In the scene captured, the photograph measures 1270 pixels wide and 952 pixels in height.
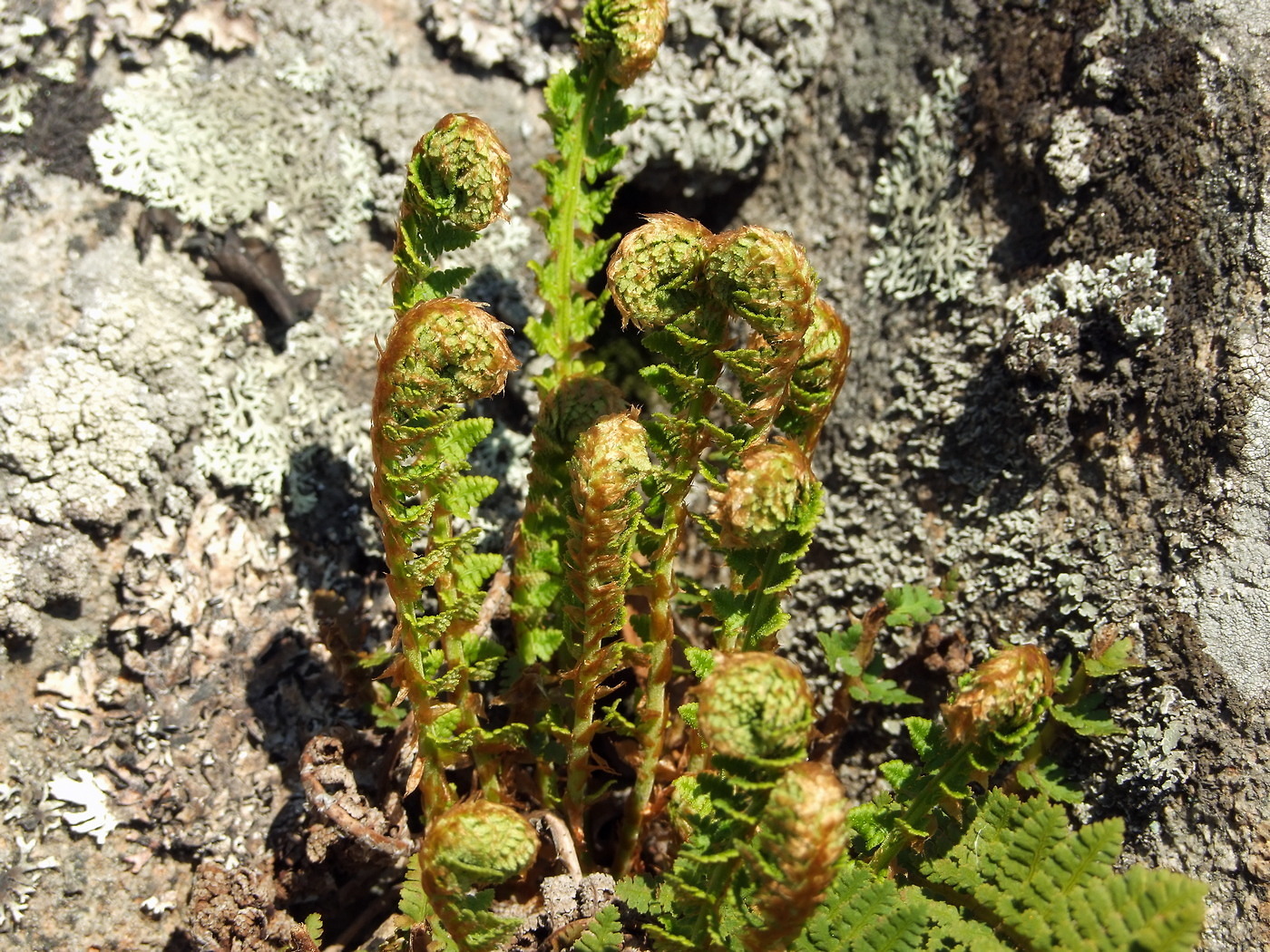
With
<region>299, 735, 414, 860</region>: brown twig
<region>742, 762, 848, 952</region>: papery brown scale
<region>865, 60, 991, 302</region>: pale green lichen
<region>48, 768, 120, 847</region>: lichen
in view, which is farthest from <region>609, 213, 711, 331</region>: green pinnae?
<region>48, 768, 120, 847</region>: lichen

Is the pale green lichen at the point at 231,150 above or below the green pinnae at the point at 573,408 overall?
above

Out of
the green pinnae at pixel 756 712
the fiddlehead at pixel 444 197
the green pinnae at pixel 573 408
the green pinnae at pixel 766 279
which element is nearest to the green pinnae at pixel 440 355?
the fiddlehead at pixel 444 197

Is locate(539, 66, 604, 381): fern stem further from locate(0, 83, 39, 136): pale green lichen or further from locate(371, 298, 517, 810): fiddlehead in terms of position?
locate(0, 83, 39, 136): pale green lichen

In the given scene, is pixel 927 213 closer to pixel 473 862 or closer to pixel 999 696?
pixel 999 696

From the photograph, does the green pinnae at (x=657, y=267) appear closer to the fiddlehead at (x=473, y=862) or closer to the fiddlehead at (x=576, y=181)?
the fiddlehead at (x=576, y=181)

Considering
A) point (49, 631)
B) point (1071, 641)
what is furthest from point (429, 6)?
point (1071, 641)

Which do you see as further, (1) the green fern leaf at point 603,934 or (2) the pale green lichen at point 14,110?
(2) the pale green lichen at point 14,110

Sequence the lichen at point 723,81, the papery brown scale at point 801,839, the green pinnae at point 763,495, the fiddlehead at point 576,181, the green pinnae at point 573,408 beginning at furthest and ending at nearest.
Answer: the lichen at point 723,81 < the fiddlehead at point 576,181 < the green pinnae at point 573,408 < the green pinnae at point 763,495 < the papery brown scale at point 801,839
